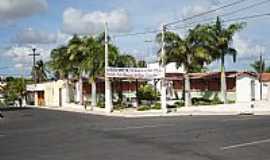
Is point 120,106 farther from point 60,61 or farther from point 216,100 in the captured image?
point 60,61

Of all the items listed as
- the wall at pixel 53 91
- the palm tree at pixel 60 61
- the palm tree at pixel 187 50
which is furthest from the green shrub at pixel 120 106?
the wall at pixel 53 91

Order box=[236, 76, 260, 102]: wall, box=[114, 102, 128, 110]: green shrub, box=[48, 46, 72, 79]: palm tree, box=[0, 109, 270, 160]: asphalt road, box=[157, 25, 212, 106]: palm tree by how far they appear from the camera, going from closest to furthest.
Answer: box=[0, 109, 270, 160]: asphalt road → box=[157, 25, 212, 106]: palm tree → box=[114, 102, 128, 110]: green shrub → box=[236, 76, 260, 102]: wall → box=[48, 46, 72, 79]: palm tree

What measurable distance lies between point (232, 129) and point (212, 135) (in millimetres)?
3068

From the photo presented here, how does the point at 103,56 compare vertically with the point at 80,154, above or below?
above

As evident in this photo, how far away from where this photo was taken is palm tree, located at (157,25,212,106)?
49.7 metres

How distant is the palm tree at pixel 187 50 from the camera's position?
49.7 metres

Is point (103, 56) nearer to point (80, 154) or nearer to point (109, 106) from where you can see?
point (109, 106)

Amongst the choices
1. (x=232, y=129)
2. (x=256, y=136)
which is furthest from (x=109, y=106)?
(x=256, y=136)

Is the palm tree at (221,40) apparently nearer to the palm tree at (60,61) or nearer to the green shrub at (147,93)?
the green shrub at (147,93)

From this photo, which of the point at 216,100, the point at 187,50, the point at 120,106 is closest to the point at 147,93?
the point at 120,106

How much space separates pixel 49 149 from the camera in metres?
17.6

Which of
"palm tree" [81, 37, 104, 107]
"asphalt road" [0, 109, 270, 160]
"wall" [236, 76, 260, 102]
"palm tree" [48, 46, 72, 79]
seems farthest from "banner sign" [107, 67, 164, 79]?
"asphalt road" [0, 109, 270, 160]

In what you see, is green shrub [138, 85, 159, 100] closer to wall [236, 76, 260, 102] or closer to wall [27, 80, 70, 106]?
wall [236, 76, 260, 102]

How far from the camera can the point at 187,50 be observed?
50.1 meters
